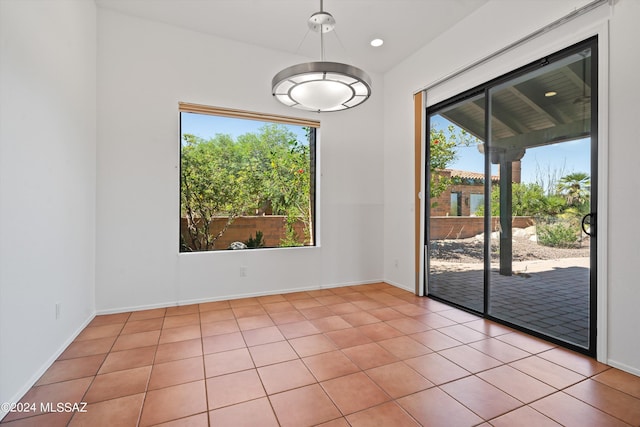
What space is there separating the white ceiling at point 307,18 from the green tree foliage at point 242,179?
1095mm

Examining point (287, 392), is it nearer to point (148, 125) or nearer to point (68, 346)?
point (68, 346)

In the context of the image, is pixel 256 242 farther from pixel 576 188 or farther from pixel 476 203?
pixel 576 188

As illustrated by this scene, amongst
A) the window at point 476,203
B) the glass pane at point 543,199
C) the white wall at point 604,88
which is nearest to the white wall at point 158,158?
the white wall at point 604,88

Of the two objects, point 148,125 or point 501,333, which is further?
point 148,125

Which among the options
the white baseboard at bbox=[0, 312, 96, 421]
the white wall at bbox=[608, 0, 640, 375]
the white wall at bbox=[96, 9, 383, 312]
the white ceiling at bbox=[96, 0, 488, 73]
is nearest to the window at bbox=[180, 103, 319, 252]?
the white wall at bbox=[96, 9, 383, 312]

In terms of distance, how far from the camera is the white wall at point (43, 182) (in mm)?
1736

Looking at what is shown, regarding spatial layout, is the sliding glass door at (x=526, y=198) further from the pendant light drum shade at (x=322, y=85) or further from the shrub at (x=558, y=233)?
the pendant light drum shade at (x=322, y=85)

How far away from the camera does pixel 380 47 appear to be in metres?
3.86

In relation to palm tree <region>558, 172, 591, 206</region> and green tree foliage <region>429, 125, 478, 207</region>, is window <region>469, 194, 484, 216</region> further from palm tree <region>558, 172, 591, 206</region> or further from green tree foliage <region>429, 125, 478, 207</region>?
palm tree <region>558, 172, 591, 206</region>

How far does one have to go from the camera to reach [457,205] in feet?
11.6

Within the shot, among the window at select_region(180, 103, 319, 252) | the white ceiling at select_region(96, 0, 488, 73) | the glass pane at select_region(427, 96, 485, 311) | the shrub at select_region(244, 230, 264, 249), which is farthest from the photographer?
the shrub at select_region(244, 230, 264, 249)

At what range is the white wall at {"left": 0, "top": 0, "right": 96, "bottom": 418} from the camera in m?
1.74

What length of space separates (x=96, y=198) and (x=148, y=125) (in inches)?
36.4

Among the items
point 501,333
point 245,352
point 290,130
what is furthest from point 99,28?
point 501,333
